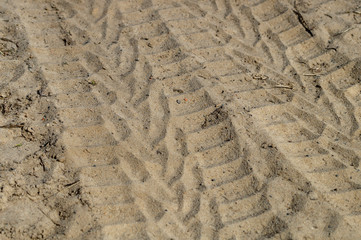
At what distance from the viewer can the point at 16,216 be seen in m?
2.91

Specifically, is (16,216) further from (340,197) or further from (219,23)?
(219,23)

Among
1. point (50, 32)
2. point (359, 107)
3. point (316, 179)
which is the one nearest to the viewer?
point (316, 179)

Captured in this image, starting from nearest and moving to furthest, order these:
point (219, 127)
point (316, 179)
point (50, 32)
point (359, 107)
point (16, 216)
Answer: point (16, 216), point (316, 179), point (219, 127), point (359, 107), point (50, 32)

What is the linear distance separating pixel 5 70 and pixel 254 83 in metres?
1.96

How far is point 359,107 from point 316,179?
90 cm

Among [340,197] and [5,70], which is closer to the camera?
[340,197]

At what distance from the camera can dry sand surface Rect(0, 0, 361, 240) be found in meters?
2.96

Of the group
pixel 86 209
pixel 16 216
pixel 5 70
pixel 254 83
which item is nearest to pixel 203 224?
pixel 86 209

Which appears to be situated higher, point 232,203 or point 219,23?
point 219,23

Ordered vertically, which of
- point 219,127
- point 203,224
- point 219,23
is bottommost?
point 203,224

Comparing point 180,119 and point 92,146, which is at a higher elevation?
point 180,119

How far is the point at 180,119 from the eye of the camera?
3.52 m

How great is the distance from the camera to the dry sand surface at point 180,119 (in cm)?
296

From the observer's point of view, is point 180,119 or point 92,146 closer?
point 92,146
